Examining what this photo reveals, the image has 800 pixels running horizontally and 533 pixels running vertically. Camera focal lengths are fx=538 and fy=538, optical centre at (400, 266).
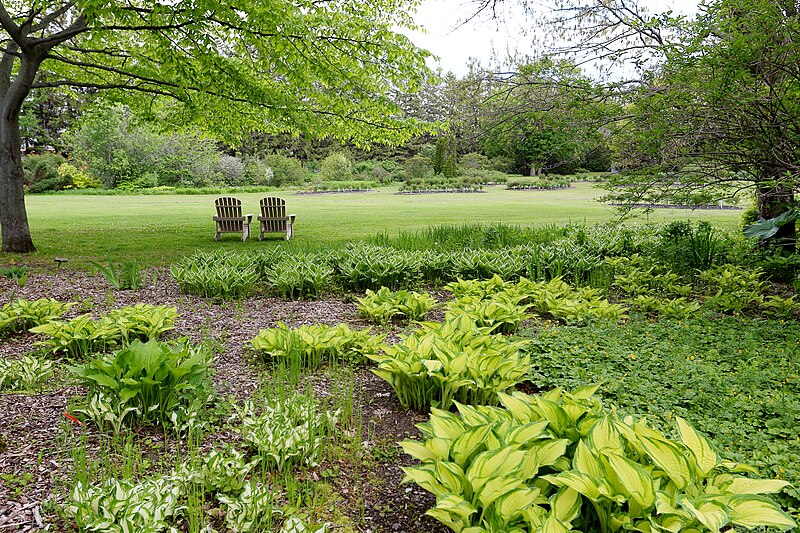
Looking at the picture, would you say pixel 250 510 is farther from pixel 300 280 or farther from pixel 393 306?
pixel 300 280

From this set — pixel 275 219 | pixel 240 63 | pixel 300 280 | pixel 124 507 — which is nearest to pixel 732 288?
pixel 300 280

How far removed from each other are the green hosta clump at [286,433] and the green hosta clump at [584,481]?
0.56 m

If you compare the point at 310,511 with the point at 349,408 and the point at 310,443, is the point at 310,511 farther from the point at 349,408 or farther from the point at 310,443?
the point at 349,408

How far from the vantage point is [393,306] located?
201 inches

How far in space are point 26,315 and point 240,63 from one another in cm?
667

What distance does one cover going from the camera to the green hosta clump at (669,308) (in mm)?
4914

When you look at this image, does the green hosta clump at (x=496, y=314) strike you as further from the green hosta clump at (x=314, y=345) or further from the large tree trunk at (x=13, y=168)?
the large tree trunk at (x=13, y=168)

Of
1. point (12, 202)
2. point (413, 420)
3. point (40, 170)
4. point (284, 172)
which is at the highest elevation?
point (40, 170)

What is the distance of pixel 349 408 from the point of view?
3.06 metres

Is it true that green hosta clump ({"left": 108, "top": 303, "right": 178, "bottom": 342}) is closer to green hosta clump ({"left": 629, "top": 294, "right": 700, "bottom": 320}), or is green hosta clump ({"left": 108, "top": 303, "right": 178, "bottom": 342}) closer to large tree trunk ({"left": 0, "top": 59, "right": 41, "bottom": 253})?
green hosta clump ({"left": 629, "top": 294, "right": 700, "bottom": 320})

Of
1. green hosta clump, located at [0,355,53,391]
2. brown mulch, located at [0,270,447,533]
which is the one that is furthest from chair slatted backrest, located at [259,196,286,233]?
green hosta clump, located at [0,355,53,391]

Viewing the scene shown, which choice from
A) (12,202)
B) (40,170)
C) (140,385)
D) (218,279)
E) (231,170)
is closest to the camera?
(140,385)

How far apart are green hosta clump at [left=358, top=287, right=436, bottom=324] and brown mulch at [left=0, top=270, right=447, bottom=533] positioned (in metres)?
0.21

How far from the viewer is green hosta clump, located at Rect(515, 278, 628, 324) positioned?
4891 millimetres
